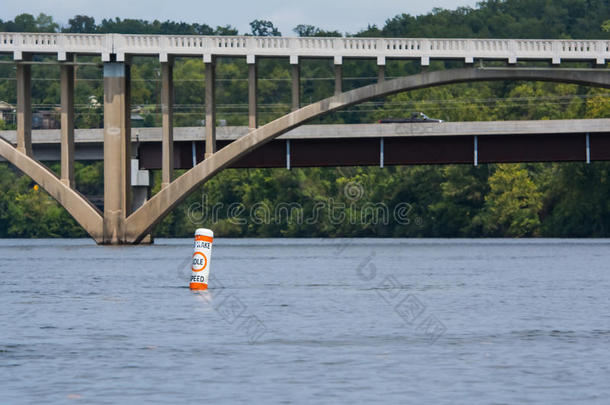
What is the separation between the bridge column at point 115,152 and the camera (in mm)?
77131

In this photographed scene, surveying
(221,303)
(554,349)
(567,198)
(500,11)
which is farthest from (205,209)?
(554,349)

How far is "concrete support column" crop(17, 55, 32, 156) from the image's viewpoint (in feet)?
251

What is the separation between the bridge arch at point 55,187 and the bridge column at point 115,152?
1.30 meters

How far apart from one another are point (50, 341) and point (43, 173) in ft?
181

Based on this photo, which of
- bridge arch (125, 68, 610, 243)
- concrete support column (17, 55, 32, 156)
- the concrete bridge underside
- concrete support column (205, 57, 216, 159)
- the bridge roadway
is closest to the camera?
bridge arch (125, 68, 610, 243)

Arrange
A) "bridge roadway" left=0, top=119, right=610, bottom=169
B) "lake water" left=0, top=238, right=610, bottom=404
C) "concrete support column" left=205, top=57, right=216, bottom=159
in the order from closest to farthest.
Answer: "lake water" left=0, top=238, right=610, bottom=404 → "concrete support column" left=205, top=57, right=216, bottom=159 → "bridge roadway" left=0, top=119, right=610, bottom=169

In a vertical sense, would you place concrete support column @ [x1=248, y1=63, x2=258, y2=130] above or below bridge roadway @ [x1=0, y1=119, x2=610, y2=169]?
above

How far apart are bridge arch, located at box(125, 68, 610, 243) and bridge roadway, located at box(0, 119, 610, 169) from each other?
11494mm

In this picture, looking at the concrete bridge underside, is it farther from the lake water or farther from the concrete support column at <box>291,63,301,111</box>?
the lake water

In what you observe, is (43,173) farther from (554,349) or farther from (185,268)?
(554,349)

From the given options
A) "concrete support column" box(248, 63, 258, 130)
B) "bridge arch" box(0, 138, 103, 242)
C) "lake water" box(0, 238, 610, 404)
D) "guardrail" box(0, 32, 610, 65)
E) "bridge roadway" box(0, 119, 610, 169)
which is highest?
"guardrail" box(0, 32, 610, 65)

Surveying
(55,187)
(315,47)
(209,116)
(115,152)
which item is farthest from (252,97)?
(55,187)

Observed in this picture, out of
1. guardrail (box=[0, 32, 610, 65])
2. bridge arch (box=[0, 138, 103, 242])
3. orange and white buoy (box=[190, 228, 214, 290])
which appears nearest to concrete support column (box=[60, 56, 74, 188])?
bridge arch (box=[0, 138, 103, 242])

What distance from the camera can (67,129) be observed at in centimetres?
7669
